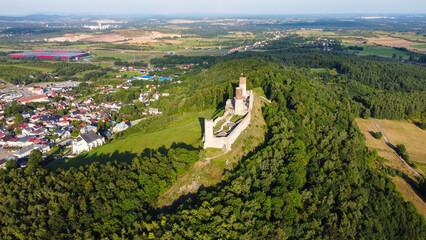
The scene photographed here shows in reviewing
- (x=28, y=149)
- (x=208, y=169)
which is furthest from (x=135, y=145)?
(x=28, y=149)

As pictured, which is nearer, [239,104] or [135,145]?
[239,104]

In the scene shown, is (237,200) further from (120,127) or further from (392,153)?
(120,127)

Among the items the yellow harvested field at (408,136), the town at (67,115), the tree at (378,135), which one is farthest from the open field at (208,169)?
the yellow harvested field at (408,136)

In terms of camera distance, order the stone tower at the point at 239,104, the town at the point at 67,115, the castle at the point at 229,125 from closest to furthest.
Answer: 1. the castle at the point at 229,125
2. the stone tower at the point at 239,104
3. the town at the point at 67,115

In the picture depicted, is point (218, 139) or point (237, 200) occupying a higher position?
point (218, 139)

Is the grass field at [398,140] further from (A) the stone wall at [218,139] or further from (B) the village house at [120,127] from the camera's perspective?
(B) the village house at [120,127]
